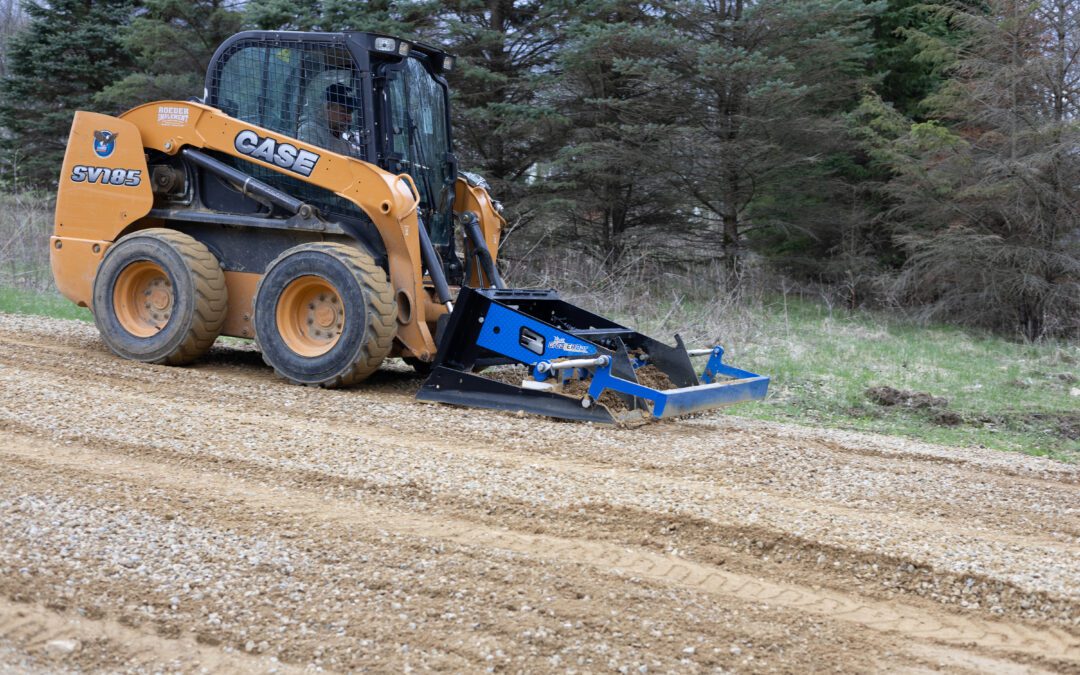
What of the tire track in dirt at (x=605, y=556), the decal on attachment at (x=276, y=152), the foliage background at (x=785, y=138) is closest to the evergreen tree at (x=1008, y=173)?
the foliage background at (x=785, y=138)

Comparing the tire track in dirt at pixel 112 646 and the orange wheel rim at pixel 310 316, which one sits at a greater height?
the orange wheel rim at pixel 310 316

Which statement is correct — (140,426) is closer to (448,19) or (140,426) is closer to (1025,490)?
(1025,490)

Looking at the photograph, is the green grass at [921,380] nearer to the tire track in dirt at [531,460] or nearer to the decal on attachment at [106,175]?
the tire track in dirt at [531,460]

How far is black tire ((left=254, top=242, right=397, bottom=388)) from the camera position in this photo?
6.99 m

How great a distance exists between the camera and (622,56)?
15430mm

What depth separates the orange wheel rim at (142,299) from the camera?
7.97m

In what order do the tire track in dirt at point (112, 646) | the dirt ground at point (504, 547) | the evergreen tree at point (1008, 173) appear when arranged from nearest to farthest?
the tire track in dirt at point (112, 646), the dirt ground at point (504, 547), the evergreen tree at point (1008, 173)

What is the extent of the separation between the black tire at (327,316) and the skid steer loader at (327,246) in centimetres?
1

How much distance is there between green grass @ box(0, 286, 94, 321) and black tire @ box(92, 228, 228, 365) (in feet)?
10.3

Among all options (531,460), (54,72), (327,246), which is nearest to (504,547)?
(531,460)

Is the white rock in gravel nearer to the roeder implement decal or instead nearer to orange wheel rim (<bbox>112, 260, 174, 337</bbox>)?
the roeder implement decal

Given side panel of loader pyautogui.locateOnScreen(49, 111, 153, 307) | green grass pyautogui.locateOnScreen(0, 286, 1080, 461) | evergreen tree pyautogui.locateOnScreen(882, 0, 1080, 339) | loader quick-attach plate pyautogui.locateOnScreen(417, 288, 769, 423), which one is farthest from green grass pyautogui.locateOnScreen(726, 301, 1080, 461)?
side panel of loader pyautogui.locateOnScreen(49, 111, 153, 307)

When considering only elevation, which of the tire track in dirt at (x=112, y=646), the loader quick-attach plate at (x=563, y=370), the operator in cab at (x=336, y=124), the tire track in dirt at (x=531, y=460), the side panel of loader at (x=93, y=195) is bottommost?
the tire track in dirt at (x=112, y=646)

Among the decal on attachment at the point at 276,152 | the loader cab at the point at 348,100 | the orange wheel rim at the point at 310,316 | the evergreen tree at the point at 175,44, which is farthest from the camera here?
the evergreen tree at the point at 175,44
